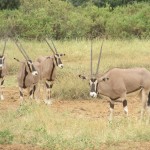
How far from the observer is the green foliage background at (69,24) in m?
28.5

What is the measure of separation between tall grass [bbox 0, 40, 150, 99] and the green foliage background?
341cm

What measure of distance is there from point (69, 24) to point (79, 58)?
733 centimetres

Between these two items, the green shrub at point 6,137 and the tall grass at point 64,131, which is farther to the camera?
the green shrub at point 6,137

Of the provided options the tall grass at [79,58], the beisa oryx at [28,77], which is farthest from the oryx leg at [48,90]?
the tall grass at [79,58]

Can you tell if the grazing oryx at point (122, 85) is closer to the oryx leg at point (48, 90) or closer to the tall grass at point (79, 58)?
the oryx leg at point (48, 90)

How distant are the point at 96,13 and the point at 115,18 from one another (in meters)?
1.79

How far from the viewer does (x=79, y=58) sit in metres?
21.9

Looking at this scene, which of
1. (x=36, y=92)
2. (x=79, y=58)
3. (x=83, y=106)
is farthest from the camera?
(x=79, y=58)

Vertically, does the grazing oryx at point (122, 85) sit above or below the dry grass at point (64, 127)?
above

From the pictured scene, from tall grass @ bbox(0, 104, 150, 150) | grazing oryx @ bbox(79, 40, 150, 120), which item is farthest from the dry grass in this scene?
grazing oryx @ bbox(79, 40, 150, 120)

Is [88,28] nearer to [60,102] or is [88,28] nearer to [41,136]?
[60,102]

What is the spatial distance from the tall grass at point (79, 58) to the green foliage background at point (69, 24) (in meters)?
3.41

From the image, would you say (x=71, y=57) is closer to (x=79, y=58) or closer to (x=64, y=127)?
(x=79, y=58)

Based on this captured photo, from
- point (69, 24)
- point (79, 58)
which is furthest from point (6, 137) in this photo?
point (69, 24)
